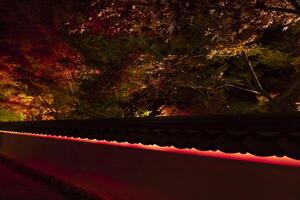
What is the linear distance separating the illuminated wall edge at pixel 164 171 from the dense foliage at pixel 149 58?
2018mm

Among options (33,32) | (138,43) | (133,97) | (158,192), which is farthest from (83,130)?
(33,32)

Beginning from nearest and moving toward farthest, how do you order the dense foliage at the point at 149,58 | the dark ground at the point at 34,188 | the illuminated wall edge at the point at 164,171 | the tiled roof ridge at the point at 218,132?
1. the illuminated wall edge at the point at 164,171
2. the tiled roof ridge at the point at 218,132
3. the dense foliage at the point at 149,58
4. the dark ground at the point at 34,188

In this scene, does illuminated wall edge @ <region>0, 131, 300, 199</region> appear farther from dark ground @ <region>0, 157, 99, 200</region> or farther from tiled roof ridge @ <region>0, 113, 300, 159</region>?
dark ground @ <region>0, 157, 99, 200</region>

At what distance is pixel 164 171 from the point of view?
299 inches

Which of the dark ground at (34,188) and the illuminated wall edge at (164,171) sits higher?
the illuminated wall edge at (164,171)

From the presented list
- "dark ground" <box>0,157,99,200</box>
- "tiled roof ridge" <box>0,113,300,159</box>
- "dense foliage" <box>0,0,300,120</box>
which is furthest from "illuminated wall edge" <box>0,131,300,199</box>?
"dense foliage" <box>0,0,300,120</box>

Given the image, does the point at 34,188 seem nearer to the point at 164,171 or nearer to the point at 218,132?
the point at 164,171

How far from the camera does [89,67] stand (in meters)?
18.3

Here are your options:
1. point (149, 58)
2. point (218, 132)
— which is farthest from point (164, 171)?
point (149, 58)

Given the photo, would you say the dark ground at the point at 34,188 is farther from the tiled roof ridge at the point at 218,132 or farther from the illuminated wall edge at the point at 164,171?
the tiled roof ridge at the point at 218,132

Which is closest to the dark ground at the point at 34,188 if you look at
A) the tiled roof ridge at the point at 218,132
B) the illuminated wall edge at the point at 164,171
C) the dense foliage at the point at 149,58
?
the illuminated wall edge at the point at 164,171

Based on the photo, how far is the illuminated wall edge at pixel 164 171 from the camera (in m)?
Result: 5.01

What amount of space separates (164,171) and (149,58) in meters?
6.85

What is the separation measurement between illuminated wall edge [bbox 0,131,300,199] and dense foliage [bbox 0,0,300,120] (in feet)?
6.62
